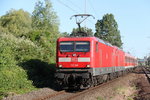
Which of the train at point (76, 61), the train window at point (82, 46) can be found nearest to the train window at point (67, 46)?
the train at point (76, 61)

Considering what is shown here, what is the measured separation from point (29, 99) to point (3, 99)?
129cm

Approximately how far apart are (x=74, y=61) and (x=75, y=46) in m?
Result: 0.96

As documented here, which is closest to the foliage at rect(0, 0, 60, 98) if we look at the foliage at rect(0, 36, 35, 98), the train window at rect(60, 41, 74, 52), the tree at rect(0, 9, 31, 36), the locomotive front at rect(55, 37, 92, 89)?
the foliage at rect(0, 36, 35, 98)

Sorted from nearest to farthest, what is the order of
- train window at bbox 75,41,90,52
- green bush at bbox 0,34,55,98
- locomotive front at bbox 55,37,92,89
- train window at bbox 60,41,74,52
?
locomotive front at bbox 55,37,92,89, green bush at bbox 0,34,55,98, train window at bbox 75,41,90,52, train window at bbox 60,41,74,52

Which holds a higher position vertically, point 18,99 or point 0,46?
point 0,46

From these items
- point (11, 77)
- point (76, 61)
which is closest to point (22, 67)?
point (11, 77)

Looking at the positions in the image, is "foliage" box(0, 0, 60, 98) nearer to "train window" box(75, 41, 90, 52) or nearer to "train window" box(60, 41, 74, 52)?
"train window" box(60, 41, 74, 52)

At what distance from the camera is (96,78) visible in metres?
20.5

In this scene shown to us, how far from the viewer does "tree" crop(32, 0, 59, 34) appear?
65312 mm

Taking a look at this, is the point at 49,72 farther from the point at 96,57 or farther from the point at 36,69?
the point at 96,57

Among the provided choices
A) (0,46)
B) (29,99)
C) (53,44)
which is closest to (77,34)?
(0,46)

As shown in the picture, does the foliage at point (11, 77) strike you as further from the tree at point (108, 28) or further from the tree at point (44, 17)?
the tree at point (108, 28)

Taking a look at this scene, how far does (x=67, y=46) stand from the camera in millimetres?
18391

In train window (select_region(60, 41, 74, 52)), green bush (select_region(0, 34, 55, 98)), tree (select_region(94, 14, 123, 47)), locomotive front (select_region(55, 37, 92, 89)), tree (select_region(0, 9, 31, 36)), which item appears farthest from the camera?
tree (select_region(94, 14, 123, 47))
